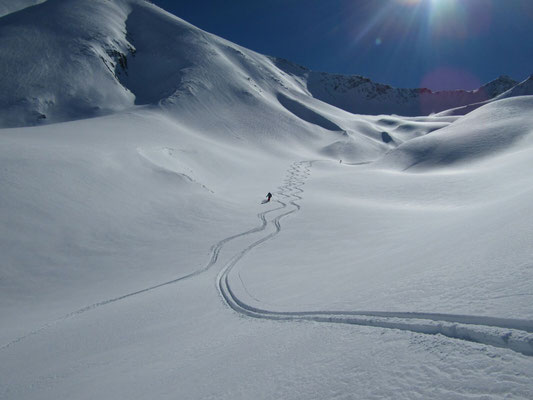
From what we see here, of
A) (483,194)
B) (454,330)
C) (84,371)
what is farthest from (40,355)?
(483,194)

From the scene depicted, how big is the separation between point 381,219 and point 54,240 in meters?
15.3

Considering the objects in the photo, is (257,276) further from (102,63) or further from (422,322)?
(102,63)

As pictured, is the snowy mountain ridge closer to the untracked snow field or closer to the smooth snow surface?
the smooth snow surface

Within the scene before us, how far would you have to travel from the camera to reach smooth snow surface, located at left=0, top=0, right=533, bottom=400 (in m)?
3.50

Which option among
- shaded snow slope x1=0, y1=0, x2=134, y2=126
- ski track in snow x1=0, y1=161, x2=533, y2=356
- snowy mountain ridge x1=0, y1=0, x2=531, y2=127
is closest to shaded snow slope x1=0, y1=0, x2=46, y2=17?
snowy mountain ridge x1=0, y1=0, x2=531, y2=127

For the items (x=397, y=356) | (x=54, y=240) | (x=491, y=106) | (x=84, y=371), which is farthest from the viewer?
(x=491, y=106)

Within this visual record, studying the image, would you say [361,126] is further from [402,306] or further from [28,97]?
[402,306]

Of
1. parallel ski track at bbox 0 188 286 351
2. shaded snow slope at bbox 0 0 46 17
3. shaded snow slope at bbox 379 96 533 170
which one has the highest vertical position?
shaded snow slope at bbox 0 0 46 17

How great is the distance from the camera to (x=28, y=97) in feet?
171

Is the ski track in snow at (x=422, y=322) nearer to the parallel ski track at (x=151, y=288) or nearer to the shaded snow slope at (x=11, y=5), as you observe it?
the parallel ski track at (x=151, y=288)

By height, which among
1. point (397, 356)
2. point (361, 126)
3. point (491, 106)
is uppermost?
point (361, 126)

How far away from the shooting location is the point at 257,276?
9.81 metres

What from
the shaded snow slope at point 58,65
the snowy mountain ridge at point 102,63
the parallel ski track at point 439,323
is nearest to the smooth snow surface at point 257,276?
the parallel ski track at point 439,323

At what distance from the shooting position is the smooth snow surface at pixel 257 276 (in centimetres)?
350
